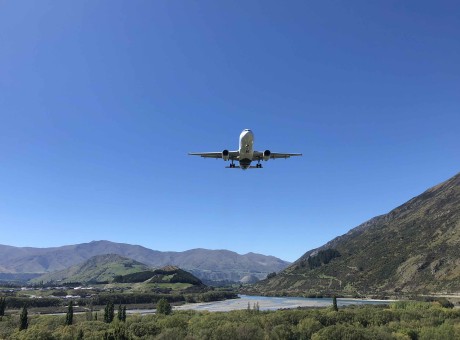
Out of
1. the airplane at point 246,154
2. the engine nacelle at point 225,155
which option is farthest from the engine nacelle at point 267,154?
the engine nacelle at point 225,155

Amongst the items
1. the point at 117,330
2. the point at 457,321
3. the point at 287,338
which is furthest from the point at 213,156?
the point at 457,321

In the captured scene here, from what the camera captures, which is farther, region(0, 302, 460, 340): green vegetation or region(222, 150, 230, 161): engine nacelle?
region(0, 302, 460, 340): green vegetation

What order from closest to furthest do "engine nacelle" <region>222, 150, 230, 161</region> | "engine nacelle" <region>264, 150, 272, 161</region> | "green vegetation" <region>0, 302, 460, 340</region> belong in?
"engine nacelle" <region>222, 150, 230, 161</region> < "engine nacelle" <region>264, 150, 272, 161</region> < "green vegetation" <region>0, 302, 460, 340</region>

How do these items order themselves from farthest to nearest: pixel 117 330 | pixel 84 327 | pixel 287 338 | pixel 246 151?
pixel 84 327 → pixel 287 338 → pixel 117 330 → pixel 246 151

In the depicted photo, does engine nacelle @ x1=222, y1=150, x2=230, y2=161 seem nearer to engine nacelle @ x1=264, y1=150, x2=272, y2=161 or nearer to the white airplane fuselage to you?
the white airplane fuselage

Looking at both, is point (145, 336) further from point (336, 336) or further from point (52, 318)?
point (52, 318)

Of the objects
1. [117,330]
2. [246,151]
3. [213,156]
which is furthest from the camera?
[117,330]

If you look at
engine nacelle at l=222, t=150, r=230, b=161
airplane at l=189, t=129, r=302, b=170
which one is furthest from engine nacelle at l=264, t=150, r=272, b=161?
engine nacelle at l=222, t=150, r=230, b=161

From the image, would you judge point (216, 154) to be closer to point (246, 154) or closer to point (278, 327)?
point (246, 154)
